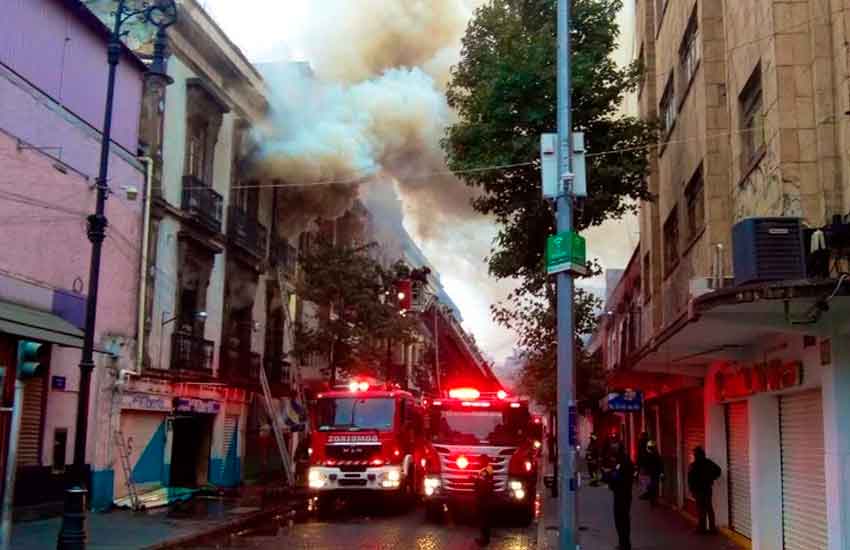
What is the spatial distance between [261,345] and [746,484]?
1612 centimetres

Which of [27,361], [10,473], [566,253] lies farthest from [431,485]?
[10,473]

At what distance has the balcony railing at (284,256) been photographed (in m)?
27.3

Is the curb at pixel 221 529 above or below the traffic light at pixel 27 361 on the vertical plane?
below

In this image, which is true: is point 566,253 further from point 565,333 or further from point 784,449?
point 784,449

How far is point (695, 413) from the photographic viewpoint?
18.8 metres

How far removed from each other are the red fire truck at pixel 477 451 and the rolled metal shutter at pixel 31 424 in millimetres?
7356

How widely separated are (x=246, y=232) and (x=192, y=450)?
629 centimetres

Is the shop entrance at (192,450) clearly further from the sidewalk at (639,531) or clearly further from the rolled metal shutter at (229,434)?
the sidewalk at (639,531)

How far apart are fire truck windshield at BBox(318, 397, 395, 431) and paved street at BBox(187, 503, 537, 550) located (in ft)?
6.32

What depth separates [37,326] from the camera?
1332 cm

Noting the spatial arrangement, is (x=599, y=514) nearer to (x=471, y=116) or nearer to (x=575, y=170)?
(x=471, y=116)

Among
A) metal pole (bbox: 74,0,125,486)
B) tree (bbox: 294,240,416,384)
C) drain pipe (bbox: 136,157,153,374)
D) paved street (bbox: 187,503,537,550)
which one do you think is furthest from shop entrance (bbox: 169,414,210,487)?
metal pole (bbox: 74,0,125,486)

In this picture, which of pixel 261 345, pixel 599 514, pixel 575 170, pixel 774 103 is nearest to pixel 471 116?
pixel 575 170

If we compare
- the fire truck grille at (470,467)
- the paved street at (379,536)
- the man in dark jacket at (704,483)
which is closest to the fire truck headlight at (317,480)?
the paved street at (379,536)
